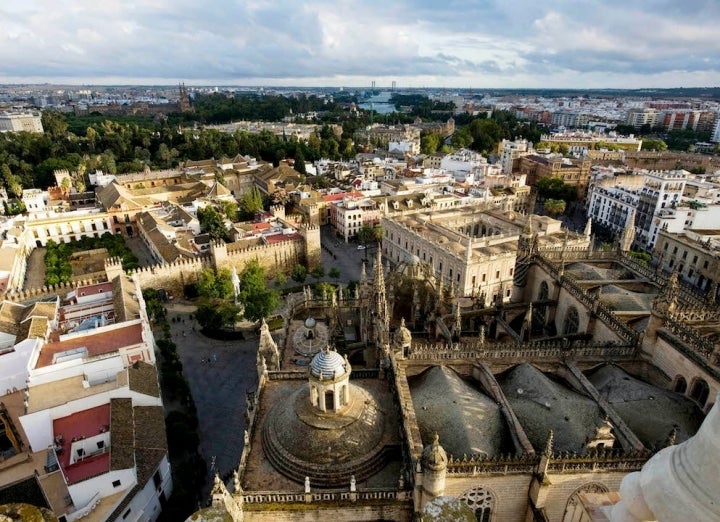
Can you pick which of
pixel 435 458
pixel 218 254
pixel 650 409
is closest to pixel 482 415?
pixel 435 458

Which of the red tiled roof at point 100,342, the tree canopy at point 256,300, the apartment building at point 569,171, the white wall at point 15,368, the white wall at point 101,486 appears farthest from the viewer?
the apartment building at point 569,171

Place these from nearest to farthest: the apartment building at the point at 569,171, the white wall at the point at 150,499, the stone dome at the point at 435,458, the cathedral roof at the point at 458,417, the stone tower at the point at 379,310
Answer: the stone dome at the point at 435,458 < the cathedral roof at the point at 458,417 < the stone tower at the point at 379,310 < the white wall at the point at 150,499 < the apartment building at the point at 569,171

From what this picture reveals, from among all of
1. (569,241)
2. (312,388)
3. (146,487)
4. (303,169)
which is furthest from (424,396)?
(303,169)

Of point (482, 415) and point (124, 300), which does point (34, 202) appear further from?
point (482, 415)

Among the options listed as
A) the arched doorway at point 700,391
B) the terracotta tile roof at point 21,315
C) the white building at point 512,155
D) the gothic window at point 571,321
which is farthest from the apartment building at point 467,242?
the white building at point 512,155

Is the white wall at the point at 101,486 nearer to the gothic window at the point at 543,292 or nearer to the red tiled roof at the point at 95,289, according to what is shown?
the red tiled roof at the point at 95,289

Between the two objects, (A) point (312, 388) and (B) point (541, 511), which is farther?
(A) point (312, 388)

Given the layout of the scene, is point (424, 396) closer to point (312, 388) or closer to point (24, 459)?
point (312, 388)
